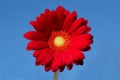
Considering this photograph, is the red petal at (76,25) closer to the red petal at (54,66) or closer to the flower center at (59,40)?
the flower center at (59,40)

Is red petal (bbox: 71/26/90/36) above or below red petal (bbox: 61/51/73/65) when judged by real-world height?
above

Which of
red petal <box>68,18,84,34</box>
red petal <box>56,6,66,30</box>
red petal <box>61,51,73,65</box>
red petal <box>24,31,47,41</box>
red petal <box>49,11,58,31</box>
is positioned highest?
red petal <box>56,6,66,30</box>

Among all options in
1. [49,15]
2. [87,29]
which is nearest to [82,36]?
[87,29]

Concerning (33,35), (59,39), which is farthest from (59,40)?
(33,35)

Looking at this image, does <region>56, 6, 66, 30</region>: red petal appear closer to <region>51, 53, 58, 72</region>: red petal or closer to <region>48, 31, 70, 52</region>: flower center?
<region>48, 31, 70, 52</region>: flower center

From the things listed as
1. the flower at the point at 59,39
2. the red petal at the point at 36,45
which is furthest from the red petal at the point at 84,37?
the red petal at the point at 36,45

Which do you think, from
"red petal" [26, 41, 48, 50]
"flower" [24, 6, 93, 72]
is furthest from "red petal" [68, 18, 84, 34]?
"red petal" [26, 41, 48, 50]

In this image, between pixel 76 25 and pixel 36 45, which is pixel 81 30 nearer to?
pixel 76 25
